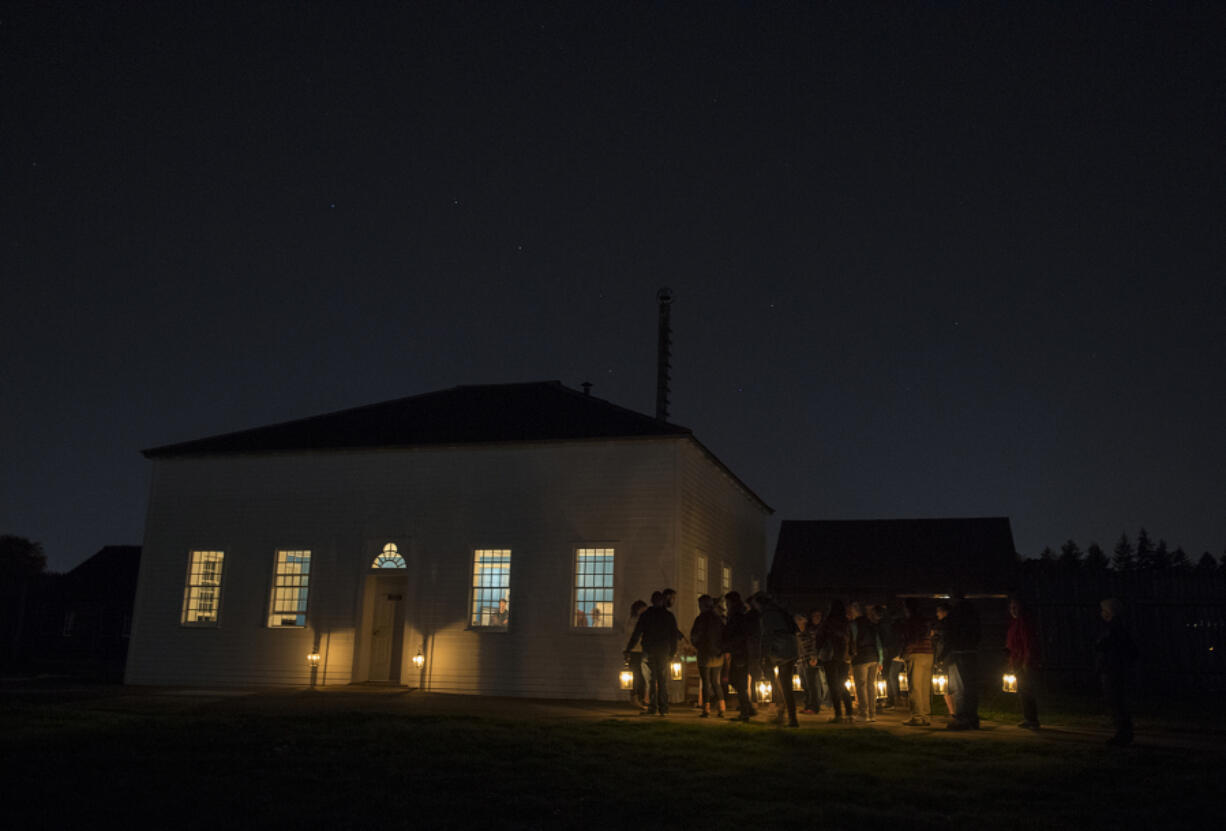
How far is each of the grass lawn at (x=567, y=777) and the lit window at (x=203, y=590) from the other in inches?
319

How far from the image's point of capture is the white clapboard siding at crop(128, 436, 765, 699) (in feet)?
60.4

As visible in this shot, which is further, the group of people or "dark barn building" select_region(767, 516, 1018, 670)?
"dark barn building" select_region(767, 516, 1018, 670)

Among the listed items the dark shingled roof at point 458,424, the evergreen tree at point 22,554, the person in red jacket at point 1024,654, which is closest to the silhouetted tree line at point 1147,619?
the person in red jacket at point 1024,654

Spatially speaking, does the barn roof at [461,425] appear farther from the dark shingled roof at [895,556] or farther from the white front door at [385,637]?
the dark shingled roof at [895,556]

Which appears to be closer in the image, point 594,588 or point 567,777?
point 567,777

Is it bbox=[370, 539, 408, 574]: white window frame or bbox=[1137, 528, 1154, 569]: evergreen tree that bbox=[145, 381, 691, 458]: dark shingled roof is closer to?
bbox=[370, 539, 408, 574]: white window frame

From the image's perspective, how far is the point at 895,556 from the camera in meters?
37.9

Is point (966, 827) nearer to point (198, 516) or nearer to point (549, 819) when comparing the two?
point (549, 819)

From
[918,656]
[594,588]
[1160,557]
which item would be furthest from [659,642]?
[1160,557]

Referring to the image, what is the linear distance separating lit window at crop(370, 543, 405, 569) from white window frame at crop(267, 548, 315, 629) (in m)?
1.48

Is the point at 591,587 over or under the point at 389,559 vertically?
under

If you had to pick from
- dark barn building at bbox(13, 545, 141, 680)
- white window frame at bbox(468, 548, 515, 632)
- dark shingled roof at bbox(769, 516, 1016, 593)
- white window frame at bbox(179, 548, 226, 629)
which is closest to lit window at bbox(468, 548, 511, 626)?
white window frame at bbox(468, 548, 515, 632)

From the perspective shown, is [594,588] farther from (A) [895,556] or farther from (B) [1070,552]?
(B) [1070,552]

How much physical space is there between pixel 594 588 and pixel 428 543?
3.60 m
